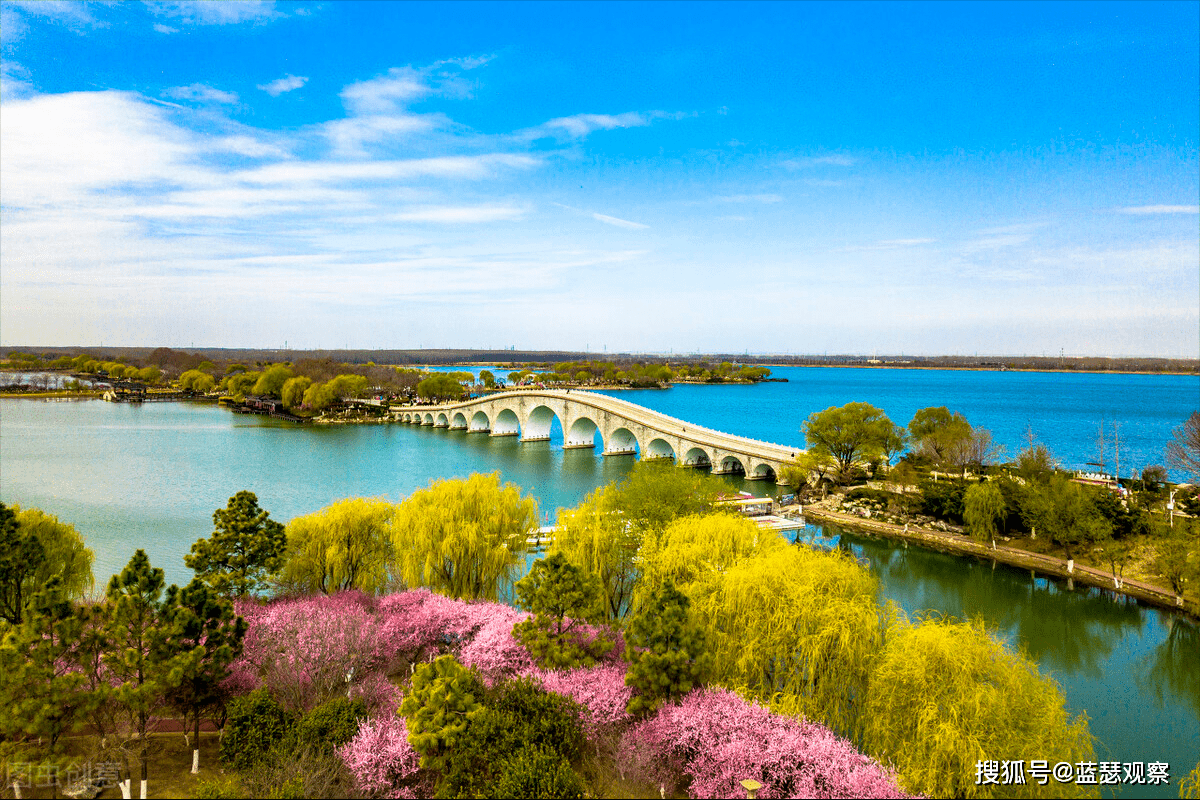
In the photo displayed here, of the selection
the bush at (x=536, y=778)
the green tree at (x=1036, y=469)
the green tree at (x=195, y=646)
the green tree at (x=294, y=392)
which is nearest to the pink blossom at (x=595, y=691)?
the bush at (x=536, y=778)

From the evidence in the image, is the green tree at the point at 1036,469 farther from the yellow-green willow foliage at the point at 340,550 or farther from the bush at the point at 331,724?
the bush at the point at 331,724

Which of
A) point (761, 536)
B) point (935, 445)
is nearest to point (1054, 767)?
point (761, 536)

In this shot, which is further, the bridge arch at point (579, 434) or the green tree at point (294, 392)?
the green tree at point (294, 392)

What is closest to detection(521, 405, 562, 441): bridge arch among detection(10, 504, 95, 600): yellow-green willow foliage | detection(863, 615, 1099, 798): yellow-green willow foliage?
detection(10, 504, 95, 600): yellow-green willow foliage

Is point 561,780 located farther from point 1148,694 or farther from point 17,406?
point 17,406

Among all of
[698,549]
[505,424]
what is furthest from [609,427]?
[698,549]

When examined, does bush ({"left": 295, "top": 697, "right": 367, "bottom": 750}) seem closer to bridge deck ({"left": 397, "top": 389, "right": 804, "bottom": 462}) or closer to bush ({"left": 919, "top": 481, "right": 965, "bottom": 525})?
bush ({"left": 919, "top": 481, "right": 965, "bottom": 525})

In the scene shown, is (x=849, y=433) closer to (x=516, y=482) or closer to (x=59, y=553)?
Answer: (x=516, y=482)
